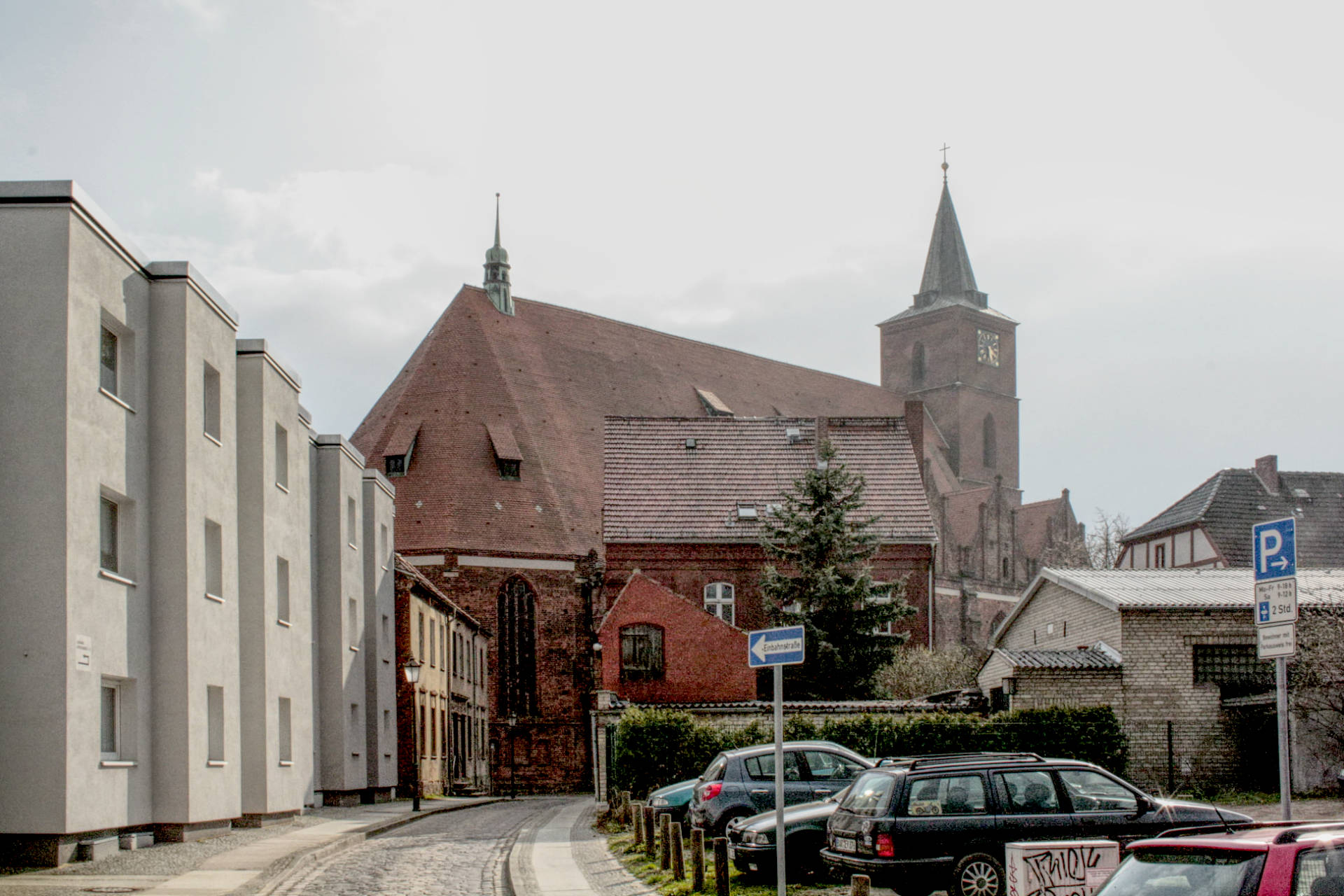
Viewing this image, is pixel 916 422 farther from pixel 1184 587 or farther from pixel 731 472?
pixel 1184 587

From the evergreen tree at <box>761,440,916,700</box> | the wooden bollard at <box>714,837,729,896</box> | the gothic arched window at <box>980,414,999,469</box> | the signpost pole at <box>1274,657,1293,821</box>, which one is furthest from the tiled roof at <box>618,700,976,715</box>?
the gothic arched window at <box>980,414,999,469</box>

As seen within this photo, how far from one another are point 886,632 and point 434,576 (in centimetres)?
1745

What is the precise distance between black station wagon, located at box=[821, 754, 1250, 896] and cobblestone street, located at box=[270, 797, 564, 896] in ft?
14.2

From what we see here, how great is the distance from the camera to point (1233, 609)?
28016 millimetres

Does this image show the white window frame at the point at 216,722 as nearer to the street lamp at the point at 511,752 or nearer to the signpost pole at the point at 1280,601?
the signpost pole at the point at 1280,601

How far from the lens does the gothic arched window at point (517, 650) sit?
172ft

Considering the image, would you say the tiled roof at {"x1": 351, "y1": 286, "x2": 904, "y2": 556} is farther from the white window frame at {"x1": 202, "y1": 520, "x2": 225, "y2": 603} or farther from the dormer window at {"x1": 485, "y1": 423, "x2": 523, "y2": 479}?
the white window frame at {"x1": 202, "y1": 520, "x2": 225, "y2": 603}

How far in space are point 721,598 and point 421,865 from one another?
27.2 meters

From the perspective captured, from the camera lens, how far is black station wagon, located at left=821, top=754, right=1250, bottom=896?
1287 cm

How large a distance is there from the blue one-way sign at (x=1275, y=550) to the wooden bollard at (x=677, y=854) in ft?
21.9

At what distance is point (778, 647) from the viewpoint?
1230cm

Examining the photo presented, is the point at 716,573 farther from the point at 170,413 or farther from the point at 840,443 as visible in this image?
the point at 170,413

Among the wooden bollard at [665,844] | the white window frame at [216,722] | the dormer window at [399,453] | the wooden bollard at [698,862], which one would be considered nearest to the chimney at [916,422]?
the dormer window at [399,453]

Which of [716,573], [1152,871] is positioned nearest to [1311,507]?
[716,573]
